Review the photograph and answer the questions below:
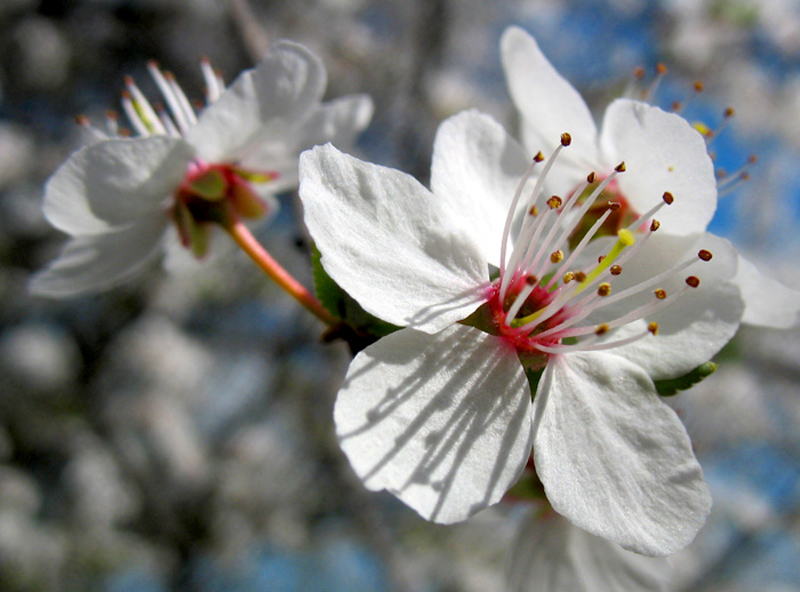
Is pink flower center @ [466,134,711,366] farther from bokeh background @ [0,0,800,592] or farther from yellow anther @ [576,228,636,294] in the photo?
bokeh background @ [0,0,800,592]

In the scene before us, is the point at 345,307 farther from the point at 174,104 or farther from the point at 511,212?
the point at 174,104

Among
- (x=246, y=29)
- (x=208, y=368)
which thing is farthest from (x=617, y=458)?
(x=208, y=368)

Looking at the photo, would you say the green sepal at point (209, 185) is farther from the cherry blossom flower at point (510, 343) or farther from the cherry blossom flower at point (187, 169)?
the cherry blossom flower at point (510, 343)

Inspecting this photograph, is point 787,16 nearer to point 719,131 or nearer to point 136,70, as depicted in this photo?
point 136,70

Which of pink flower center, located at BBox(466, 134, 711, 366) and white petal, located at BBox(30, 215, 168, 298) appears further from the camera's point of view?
white petal, located at BBox(30, 215, 168, 298)

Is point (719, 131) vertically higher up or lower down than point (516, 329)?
higher up

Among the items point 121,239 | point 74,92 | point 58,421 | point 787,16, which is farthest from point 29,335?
point 787,16

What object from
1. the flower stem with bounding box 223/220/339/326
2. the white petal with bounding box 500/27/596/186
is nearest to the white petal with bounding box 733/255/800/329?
the white petal with bounding box 500/27/596/186
